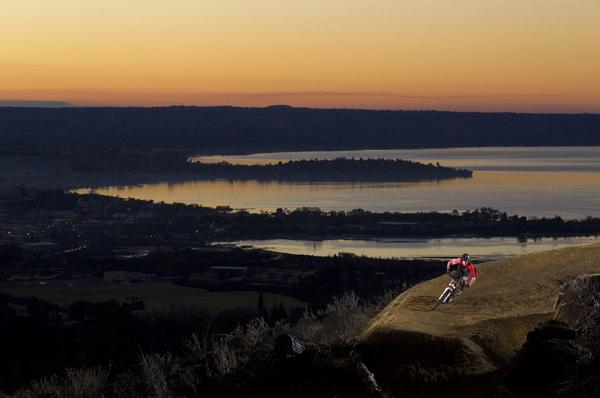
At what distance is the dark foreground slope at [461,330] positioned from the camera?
1377 centimetres

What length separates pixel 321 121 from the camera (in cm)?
19800

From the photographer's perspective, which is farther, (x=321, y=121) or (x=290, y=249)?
(x=321, y=121)

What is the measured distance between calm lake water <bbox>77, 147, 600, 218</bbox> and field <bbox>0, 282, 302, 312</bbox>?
37007 millimetres

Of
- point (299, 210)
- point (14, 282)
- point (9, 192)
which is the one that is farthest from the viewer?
point (9, 192)

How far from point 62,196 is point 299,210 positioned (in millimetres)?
28205

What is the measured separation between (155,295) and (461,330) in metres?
40.0

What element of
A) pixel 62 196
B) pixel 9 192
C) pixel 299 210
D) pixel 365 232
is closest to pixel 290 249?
pixel 365 232

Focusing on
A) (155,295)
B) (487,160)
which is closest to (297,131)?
(487,160)

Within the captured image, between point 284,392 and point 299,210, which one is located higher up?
point 284,392

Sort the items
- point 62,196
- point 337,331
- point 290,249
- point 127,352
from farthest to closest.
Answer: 1. point 62,196
2. point 290,249
3. point 127,352
4. point 337,331

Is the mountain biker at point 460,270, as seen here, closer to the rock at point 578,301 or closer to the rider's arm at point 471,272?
the rider's arm at point 471,272

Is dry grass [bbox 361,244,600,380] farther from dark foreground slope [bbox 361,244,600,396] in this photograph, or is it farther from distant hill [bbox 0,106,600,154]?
distant hill [bbox 0,106,600,154]

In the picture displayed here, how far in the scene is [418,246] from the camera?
72625 mm

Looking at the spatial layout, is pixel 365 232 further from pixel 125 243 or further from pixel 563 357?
pixel 563 357
